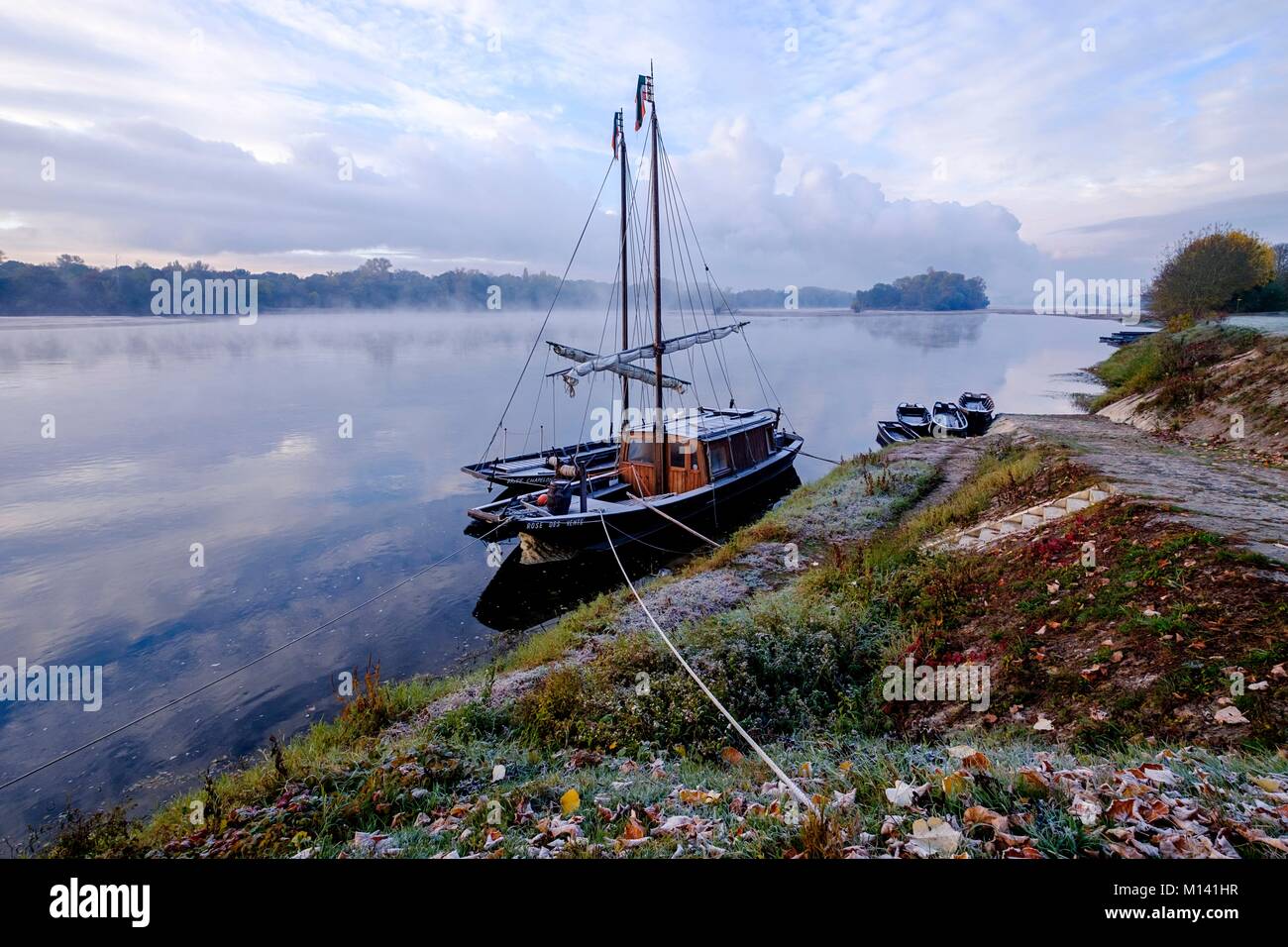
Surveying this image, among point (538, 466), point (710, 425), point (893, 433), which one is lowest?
point (538, 466)

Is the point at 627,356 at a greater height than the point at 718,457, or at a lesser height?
greater

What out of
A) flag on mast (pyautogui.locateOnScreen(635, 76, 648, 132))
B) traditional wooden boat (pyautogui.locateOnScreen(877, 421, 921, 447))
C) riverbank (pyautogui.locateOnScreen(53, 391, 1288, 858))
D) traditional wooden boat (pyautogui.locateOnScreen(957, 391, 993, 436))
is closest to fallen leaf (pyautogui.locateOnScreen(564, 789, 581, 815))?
riverbank (pyautogui.locateOnScreen(53, 391, 1288, 858))

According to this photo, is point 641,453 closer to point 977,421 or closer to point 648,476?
point 648,476

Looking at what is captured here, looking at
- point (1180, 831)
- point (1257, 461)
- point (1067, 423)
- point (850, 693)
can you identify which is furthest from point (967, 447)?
point (1180, 831)

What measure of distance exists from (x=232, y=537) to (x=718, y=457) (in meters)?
18.3

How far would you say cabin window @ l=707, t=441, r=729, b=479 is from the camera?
23156 mm

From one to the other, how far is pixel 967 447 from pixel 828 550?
14.0 m

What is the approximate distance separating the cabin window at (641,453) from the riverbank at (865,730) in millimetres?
10387

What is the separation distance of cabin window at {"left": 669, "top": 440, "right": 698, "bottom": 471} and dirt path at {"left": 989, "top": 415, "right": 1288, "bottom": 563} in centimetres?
1137

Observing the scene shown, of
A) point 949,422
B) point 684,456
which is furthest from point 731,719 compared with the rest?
point 949,422

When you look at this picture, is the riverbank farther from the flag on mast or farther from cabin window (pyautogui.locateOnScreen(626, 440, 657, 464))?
the flag on mast

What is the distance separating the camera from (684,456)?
23.0 metres

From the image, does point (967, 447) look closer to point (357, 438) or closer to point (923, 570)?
point (923, 570)
